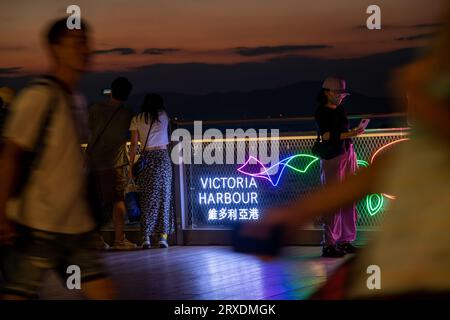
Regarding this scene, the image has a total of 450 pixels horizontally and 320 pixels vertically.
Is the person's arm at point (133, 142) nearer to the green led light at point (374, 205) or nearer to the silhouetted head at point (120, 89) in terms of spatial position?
the silhouetted head at point (120, 89)

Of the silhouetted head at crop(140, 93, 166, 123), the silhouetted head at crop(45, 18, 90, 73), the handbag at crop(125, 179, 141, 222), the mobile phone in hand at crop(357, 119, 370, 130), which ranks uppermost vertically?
the silhouetted head at crop(45, 18, 90, 73)

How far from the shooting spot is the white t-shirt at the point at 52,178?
15.0 feet

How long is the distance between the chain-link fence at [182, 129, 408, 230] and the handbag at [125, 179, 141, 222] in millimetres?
591

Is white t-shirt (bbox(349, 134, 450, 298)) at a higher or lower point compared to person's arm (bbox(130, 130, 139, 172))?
higher

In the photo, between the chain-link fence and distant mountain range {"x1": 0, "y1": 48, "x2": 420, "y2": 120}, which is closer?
the chain-link fence

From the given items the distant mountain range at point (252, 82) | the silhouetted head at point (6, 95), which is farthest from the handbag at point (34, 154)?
the distant mountain range at point (252, 82)

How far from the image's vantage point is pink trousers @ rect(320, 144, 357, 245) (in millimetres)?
9812

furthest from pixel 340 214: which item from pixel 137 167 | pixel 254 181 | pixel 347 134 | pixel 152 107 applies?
pixel 137 167

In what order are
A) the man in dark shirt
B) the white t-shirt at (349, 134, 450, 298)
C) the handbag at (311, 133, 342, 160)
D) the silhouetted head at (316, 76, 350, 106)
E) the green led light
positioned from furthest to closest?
the green led light < the man in dark shirt < the handbag at (311, 133, 342, 160) < the silhouetted head at (316, 76, 350, 106) < the white t-shirt at (349, 134, 450, 298)

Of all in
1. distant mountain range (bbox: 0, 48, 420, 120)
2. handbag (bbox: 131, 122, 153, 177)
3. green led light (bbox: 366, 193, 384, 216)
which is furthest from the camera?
distant mountain range (bbox: 0, 48, 420, 120)

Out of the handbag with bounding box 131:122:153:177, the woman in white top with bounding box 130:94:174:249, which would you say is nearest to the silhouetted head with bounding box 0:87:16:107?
the woman in white top with bounding box 130:94:174:249

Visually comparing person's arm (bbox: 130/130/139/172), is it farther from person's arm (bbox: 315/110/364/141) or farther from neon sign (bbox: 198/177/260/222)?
person's arm (bbox: 315/110/364/141)

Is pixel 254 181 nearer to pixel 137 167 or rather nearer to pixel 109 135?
pixel 137 167
